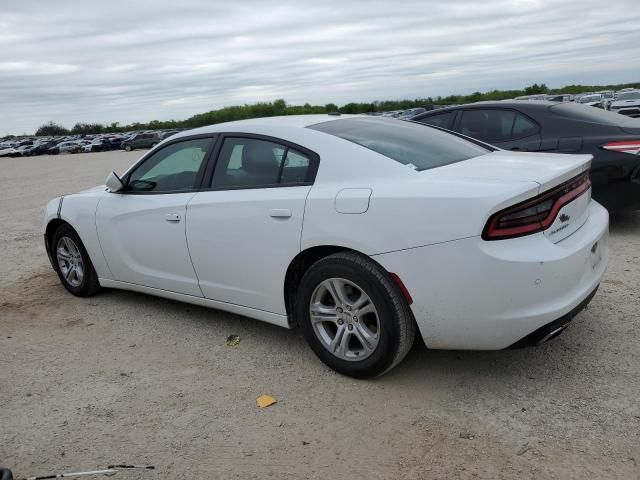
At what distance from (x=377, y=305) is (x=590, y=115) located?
15.2ft

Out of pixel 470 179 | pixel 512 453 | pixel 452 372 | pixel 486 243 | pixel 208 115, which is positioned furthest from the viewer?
pixel 208 115

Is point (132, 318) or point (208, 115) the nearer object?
point (132, 318)

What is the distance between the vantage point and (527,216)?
296 centimetres

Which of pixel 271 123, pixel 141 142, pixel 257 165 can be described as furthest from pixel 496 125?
pixel 141 142

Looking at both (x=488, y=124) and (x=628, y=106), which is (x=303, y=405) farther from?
(x=628, y=106)

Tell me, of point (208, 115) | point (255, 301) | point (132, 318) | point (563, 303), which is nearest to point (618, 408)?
point (563, 303)

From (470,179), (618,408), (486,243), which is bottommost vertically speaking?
(618,408)

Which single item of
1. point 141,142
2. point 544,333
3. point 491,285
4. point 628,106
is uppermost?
point 491,285

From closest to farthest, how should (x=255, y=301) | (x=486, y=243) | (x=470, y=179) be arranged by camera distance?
(x=486, y=243) < (x=470, y=179) < (x=255, y=301)

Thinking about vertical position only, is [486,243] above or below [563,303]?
above

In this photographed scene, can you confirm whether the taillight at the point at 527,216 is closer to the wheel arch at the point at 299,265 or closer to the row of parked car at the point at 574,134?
the wheel arch at the point at 299,265

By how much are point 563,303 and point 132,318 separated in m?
3.32

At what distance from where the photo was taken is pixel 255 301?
3.91 meters

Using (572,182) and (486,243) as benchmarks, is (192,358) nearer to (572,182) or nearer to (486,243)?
(486,243)
